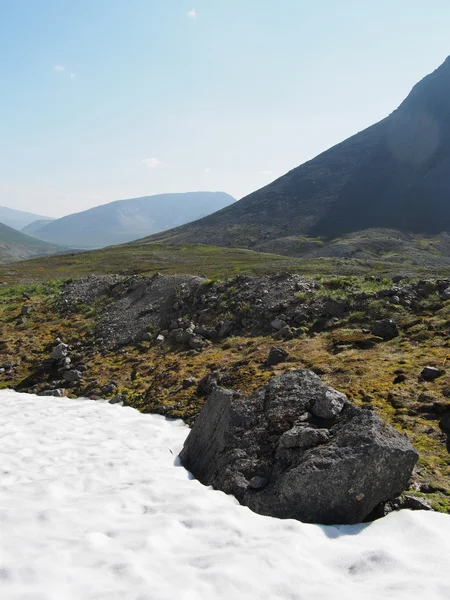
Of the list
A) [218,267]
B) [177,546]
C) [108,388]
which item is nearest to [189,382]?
[108,388]

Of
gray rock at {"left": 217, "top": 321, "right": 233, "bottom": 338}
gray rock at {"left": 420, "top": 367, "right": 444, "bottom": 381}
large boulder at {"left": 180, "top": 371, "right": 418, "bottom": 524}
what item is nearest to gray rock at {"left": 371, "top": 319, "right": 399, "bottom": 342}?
gray rock at {"left": 420, "top": 367, "right": 444, "bottom": 381}

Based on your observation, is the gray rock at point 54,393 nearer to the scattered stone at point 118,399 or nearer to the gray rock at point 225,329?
the scattered stone at point 118,399

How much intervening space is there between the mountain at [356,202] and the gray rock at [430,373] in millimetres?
116486

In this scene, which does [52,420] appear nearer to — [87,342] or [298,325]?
[87,342]

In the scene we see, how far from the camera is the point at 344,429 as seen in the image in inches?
280

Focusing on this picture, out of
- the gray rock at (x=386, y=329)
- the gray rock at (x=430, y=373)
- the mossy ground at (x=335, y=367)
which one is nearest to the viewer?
the mossy ground at (x=335, y=367)

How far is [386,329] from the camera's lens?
13977mm

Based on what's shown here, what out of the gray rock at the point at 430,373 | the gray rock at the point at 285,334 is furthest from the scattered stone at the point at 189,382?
the gray rock at the point at 430,373

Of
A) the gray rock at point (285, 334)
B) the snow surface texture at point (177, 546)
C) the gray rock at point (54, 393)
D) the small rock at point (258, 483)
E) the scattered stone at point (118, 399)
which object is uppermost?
the gray rock at point (285, 334)

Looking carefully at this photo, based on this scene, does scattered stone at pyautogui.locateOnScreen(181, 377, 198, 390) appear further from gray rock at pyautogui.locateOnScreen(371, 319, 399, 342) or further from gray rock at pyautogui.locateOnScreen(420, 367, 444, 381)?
gray rock at pyautogui.locateOnScreen(420, 367, 444, 381)

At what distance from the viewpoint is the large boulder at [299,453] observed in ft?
20.5

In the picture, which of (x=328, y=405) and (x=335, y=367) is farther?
(x=335, y=367)

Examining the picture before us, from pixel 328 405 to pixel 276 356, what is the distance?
559 cm

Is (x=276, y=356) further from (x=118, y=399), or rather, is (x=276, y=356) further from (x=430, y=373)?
(x=118, y=399)
